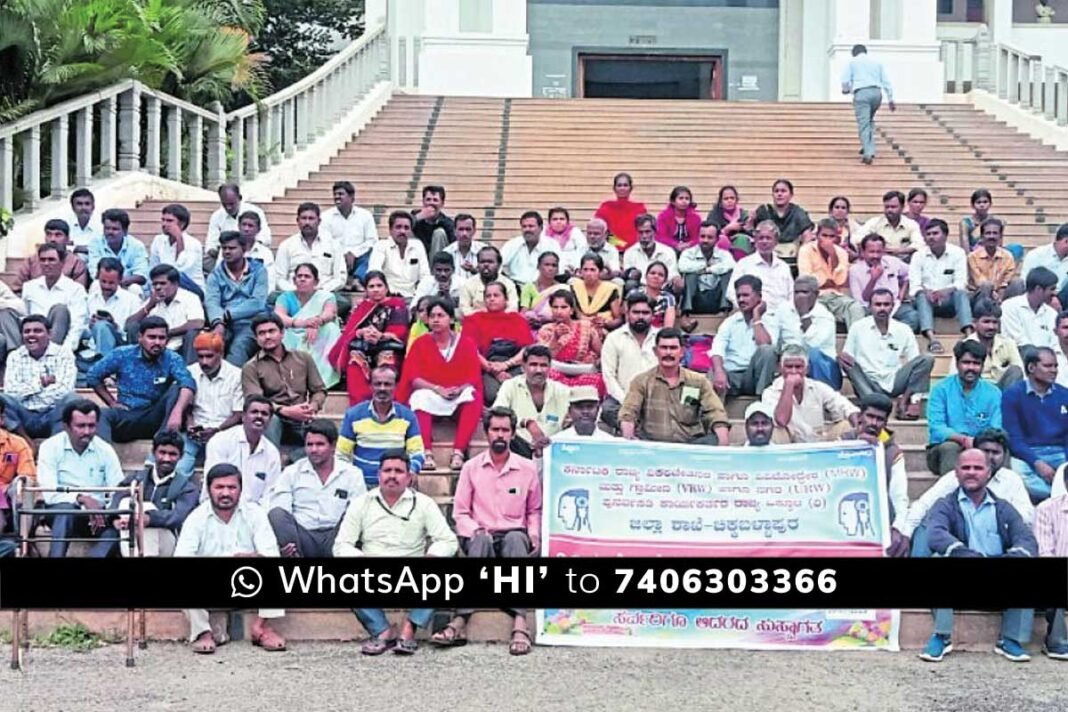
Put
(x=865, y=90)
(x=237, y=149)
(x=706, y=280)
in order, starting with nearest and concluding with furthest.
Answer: (x=706, y=280) → (x=237, y=149) → (x=865, y=90)

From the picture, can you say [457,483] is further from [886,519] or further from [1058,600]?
[1058,600]

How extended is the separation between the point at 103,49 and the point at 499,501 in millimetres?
8286

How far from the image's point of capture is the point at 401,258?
1230 cm

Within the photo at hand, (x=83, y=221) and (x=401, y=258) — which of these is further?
(x=83, y=221)

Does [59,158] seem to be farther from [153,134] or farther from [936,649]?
[936,649]

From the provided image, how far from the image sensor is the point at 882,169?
1789cm

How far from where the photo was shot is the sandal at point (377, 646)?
25.9ft

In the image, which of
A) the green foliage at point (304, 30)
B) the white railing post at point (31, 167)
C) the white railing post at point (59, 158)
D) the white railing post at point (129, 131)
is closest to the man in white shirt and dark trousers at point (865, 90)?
the white railing post at point (129, 131)

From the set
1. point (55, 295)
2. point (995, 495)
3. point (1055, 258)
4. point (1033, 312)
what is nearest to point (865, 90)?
point (1055, 258)

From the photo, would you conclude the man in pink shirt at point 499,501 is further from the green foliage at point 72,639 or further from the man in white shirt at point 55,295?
the man in white shirt at point 55,295

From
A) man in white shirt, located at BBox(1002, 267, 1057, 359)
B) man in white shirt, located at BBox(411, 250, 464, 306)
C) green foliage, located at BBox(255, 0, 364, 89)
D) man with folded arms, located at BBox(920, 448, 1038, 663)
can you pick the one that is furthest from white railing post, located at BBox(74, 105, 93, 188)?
green foliage, located at BBox(255, 0, 364, 89)

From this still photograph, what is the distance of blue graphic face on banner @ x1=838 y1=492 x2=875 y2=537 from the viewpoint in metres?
8.33

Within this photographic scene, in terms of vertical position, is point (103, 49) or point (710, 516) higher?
point (103, 49)

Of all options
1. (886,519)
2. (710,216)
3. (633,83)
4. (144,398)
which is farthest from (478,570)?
(633,83)
